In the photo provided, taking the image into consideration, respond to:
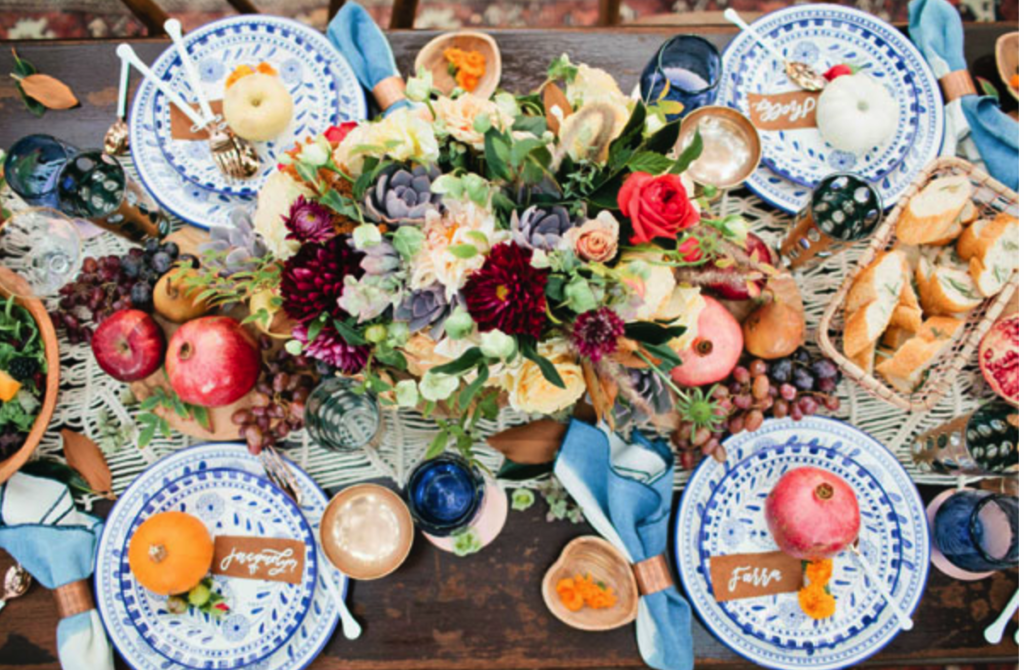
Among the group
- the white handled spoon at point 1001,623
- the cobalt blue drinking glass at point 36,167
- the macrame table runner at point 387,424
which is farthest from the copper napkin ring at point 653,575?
the cobalt blue drinking glass at point 36,167

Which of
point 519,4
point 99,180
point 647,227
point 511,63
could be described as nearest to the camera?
point 647,227

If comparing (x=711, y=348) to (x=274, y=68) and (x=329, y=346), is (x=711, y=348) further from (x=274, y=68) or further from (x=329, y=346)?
(x=274, y=68)

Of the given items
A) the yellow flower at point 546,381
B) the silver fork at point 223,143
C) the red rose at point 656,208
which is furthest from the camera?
the silver fork at point 223,143

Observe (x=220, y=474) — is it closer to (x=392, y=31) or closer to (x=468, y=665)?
(x=468, y=665)

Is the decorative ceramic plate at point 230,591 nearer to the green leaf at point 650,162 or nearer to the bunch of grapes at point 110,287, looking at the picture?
the bunch of grapes at point 110,287

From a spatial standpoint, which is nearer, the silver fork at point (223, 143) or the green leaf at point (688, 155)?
the green leaf at point (688, 155)

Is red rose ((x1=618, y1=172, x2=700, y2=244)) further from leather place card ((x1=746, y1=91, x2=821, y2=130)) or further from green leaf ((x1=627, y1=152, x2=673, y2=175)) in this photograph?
leather place card ((x1=746, y1=91, x2=821, y2=130))

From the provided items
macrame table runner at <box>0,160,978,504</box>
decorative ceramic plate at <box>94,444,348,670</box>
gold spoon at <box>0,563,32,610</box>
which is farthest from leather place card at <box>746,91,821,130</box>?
gold spoon at <box>0,563,32,610</box>

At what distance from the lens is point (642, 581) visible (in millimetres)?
878

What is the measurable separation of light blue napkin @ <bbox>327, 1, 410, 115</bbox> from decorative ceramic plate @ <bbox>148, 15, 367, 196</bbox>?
0.01 m

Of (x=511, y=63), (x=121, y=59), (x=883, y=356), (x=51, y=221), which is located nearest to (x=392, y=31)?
(x=511, y=63)

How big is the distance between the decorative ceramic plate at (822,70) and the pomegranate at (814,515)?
386mm

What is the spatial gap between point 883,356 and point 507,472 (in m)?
0.52

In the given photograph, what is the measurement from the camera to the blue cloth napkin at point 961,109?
0.94m
